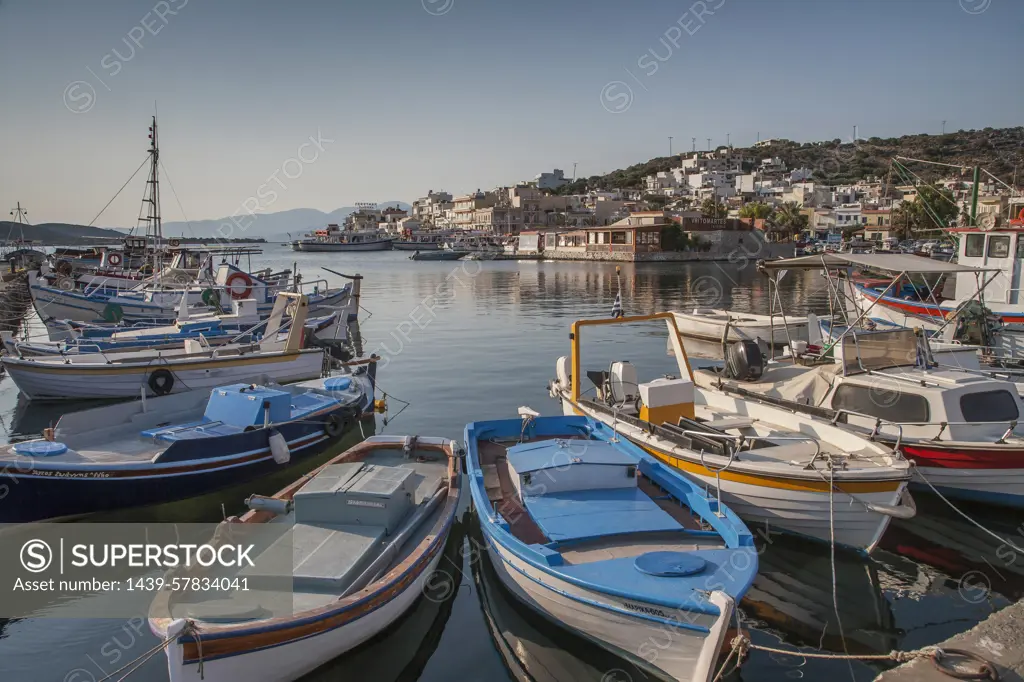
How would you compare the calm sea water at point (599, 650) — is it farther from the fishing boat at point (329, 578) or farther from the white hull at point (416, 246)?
the white hull at point (416, 246)

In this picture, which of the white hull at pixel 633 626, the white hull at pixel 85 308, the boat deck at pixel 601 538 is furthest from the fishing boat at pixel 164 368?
the white hull at pixel 633 626

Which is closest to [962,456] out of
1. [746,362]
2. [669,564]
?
[746,362]

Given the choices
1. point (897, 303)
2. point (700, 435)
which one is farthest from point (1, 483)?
point (897, 303)

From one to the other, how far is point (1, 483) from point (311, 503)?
5.16 metres

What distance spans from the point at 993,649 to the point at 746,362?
26.9 ft

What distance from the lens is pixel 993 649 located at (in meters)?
6.39

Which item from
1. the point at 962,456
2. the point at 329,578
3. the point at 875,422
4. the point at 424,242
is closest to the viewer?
the point at 329,578

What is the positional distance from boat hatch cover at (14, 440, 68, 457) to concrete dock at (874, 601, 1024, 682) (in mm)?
11655

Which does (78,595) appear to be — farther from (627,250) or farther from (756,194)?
(756,194)

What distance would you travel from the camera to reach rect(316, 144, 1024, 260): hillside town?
91.1 metres

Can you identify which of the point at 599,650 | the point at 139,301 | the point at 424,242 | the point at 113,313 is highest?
the point at 424,242

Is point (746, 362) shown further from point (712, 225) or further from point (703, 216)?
point (703, 216)

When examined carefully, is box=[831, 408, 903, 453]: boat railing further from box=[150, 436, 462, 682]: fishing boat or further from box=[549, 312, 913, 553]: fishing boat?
box=[150, 436, 462, 682]: fishing boat

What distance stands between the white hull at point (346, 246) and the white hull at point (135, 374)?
133 m
